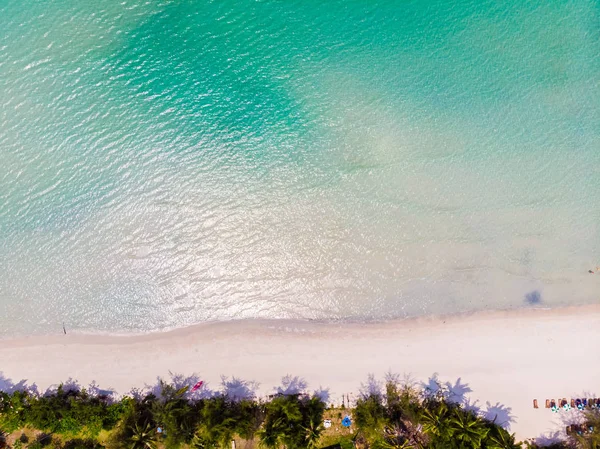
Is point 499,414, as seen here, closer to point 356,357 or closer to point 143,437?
point 356,357

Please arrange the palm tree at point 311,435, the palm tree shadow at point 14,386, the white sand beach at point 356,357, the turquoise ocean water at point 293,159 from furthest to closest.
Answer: the turquoise ocean water at point 293,159
the white sand beach at point 356,357
the palm tree shadow at point 14,386
the palm tree at point 311,435

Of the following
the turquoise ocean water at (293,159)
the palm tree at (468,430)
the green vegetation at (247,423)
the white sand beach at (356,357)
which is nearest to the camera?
the palm tree at (468,430)

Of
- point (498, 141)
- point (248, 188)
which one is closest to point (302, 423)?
point (248, 188)

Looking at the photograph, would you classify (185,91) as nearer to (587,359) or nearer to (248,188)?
(248,188)

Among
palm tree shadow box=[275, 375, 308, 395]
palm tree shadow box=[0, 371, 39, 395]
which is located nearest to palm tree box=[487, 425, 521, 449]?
palm tree shadow box=[275, 375, 308, 395]

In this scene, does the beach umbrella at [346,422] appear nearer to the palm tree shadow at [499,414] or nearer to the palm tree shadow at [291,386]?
the palm tree shadow at [291,386]

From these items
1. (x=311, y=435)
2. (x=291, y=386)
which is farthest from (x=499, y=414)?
(x=291, y=386)

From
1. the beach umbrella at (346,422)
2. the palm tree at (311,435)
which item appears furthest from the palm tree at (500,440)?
the palm tree at (311,435)
